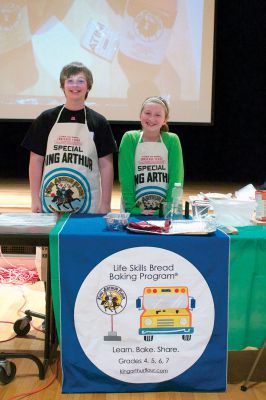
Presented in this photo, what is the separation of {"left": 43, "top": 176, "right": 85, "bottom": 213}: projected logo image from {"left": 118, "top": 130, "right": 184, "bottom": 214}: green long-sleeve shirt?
229 mm

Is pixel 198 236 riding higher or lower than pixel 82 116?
Answer: lower

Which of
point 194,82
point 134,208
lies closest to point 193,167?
point 194,82

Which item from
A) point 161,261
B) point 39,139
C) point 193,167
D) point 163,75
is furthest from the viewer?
point 193,167

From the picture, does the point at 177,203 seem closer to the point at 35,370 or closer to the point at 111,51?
the point at 35,370

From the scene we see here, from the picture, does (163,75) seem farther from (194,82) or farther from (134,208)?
(134,208)

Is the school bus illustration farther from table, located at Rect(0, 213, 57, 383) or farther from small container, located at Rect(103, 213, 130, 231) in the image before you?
table, located at Rect(0, 213, 57, 383)

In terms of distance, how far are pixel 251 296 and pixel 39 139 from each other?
127 cm

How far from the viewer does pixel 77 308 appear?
1880 mm

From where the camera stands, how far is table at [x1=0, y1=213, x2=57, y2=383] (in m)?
1.92

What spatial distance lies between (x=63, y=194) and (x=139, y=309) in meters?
0.78

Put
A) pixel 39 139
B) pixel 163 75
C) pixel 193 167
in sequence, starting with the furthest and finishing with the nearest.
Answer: pixel 193 167
pixel 163 75
pixel 39 139

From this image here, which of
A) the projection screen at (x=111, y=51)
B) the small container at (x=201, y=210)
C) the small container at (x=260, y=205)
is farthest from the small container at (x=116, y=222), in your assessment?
the projection screen at (x=111, y=51)

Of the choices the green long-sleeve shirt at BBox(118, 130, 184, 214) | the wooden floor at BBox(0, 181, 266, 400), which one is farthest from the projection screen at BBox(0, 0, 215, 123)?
the green long-sleeve shirt at BBox(118, 130, 184, 214)

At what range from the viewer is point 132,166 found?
2.39m
